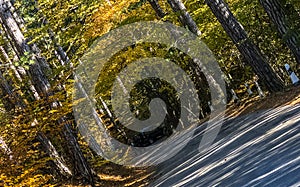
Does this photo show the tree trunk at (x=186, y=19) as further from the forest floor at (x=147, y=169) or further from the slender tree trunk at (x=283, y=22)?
the slender tree trunk at (x=283, y=22)

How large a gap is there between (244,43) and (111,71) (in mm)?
10990

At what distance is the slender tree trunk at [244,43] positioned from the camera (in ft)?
48.8

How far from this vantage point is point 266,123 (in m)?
11.5

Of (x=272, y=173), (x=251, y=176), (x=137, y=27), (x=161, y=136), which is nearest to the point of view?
(x=272, y=173)

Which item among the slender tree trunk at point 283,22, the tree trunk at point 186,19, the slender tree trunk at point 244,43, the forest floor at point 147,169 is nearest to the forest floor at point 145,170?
the forest floor at point 147,169

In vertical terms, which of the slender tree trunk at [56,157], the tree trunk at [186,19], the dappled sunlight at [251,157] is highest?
the tree trunk at [186,19]

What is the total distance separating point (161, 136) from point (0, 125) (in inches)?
911

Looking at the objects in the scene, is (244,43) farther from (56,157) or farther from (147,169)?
(56,157)

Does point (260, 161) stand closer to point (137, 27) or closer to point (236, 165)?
point (236, 165)

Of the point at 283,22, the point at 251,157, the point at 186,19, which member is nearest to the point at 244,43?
the point at 283,22

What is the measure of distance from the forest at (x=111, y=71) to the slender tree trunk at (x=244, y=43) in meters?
0.03

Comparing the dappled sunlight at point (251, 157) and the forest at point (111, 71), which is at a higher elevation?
the forest at point (111, 71)

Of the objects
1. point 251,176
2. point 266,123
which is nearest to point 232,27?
point 266,123

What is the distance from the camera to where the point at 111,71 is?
2475 cm
